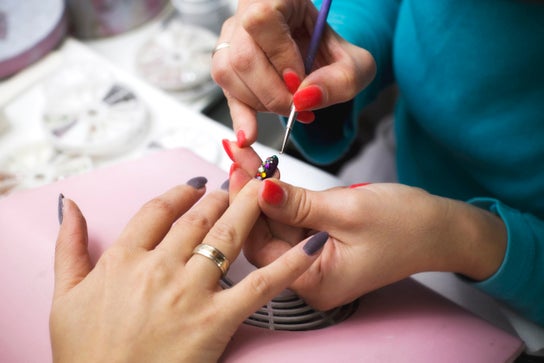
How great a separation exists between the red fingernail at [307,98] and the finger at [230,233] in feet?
0.28

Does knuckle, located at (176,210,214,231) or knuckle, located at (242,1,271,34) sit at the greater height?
knuckle, located at (242,1,271,34)

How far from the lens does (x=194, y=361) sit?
14.8 inches

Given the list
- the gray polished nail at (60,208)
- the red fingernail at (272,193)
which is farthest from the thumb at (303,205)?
the gray polished nail at (60,208)

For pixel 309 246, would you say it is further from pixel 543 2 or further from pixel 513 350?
pixel 543 2

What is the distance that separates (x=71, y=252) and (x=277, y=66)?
27 cm

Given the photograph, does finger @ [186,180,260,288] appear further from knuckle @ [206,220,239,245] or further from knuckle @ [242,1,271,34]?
knuckle @ [242,1,271,34]

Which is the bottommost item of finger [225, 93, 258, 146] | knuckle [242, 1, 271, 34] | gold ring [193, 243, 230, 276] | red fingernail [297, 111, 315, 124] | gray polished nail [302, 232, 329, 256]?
gold ring [193, 243, 230, 276]

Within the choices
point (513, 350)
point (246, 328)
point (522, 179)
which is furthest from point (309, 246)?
point (522, 179)

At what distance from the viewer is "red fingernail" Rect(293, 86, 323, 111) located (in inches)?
17.6

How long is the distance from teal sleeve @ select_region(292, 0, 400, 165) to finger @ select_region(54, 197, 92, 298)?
30 cm

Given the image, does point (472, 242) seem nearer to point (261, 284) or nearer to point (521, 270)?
point (521, 270)

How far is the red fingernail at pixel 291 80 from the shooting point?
0.47 m

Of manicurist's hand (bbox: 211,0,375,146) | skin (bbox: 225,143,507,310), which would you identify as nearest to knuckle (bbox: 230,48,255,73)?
manicurist's hand (bbox: 211,0,375,146)

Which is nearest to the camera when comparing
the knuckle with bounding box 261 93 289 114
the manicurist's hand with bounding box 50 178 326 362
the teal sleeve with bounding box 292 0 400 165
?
the manicurist's hand with bounding box 50 178 326 362
